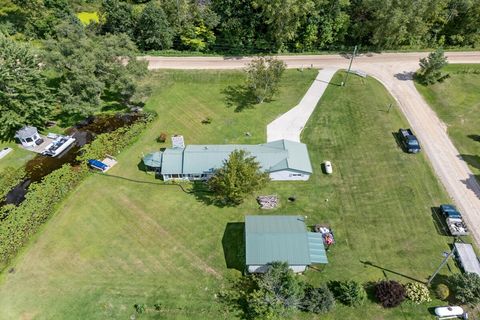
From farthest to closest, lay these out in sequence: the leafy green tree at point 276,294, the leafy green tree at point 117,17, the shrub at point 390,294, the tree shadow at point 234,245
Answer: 1. the leafy green tree at point 117,17
2. the tree shadow at point 234,245
3. the shrub at point 390,294
4. the leafy green tree at point 276,294

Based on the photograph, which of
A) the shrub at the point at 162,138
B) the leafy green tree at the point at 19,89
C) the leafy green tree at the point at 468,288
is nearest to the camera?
the leafy green tree at the point at 468,288

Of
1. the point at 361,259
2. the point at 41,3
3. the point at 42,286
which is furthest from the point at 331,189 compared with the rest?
the point at 41,3

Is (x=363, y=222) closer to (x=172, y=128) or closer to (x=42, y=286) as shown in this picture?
(x=172, y=128)

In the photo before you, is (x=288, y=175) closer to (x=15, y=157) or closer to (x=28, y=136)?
(x=28, y=136)

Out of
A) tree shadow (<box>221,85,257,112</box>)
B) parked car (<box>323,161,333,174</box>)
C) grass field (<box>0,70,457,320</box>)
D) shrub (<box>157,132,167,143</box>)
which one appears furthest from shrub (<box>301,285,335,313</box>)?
tree shadow (<box>221,85,257,112</box>)

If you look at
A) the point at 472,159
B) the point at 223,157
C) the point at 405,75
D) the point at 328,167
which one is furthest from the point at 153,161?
the point at 405,75

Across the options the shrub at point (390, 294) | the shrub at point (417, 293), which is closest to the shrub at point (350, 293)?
the shrub at point (390, 294)

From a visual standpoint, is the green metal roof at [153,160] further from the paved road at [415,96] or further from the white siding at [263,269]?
the paved road at [415,96]

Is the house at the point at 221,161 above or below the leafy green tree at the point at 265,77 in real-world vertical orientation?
below
